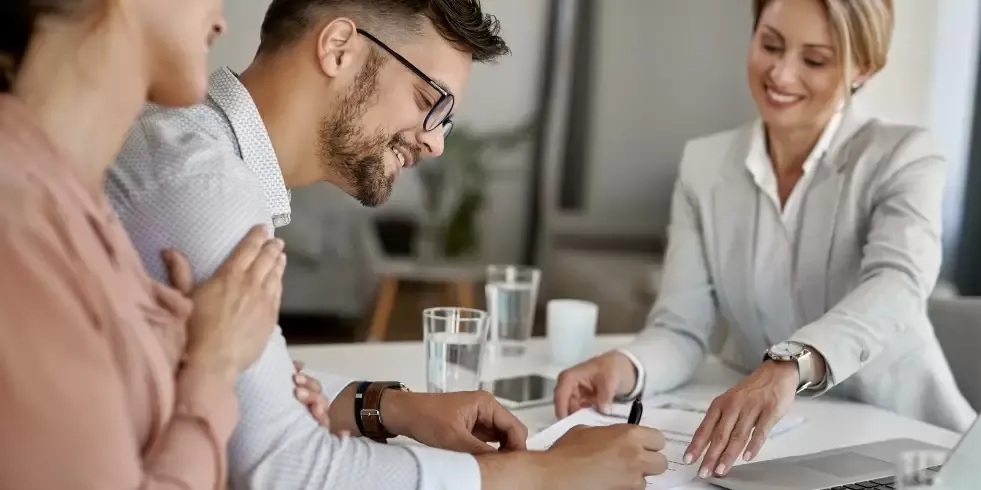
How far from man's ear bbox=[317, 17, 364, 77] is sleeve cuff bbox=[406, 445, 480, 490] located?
15.0 inches

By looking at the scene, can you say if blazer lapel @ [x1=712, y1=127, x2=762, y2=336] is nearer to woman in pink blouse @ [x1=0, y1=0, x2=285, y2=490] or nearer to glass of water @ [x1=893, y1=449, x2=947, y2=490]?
glass of water @ [x1=893, y1=449, x2=947, y2=490]

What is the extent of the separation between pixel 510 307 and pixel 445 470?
2.87ft

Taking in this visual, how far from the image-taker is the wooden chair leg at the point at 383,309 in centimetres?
348

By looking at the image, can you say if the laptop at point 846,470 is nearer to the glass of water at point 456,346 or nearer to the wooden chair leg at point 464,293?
the glass of water at point 456,346

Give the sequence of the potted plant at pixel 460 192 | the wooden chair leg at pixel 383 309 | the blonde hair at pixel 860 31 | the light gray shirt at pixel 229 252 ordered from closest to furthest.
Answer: the light gray shirt at pixel 229 252, the blonde hair at pixel 860 31, the wooden chair leg at pixel 383 309, the potted plant at pixel 460 192

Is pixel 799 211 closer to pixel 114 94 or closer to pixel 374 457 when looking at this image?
pixel 374 457

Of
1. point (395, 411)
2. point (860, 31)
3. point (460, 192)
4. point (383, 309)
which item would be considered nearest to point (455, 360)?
point (395, 411)

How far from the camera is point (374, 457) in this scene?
782 mm

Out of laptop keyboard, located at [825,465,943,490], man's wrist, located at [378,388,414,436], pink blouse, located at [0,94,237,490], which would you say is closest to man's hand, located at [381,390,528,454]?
man's wrist, located at [378,388,414,436]

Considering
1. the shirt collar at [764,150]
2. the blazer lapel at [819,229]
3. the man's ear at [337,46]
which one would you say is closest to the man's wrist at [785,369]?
the blazer lapel at [819,229]

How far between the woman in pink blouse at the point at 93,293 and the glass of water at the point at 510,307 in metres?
1.02

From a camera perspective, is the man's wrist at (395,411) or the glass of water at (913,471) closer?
the glass of water at (913,471)

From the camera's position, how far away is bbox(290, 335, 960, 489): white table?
121cm

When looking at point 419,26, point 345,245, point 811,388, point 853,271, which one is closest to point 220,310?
point 419,26
